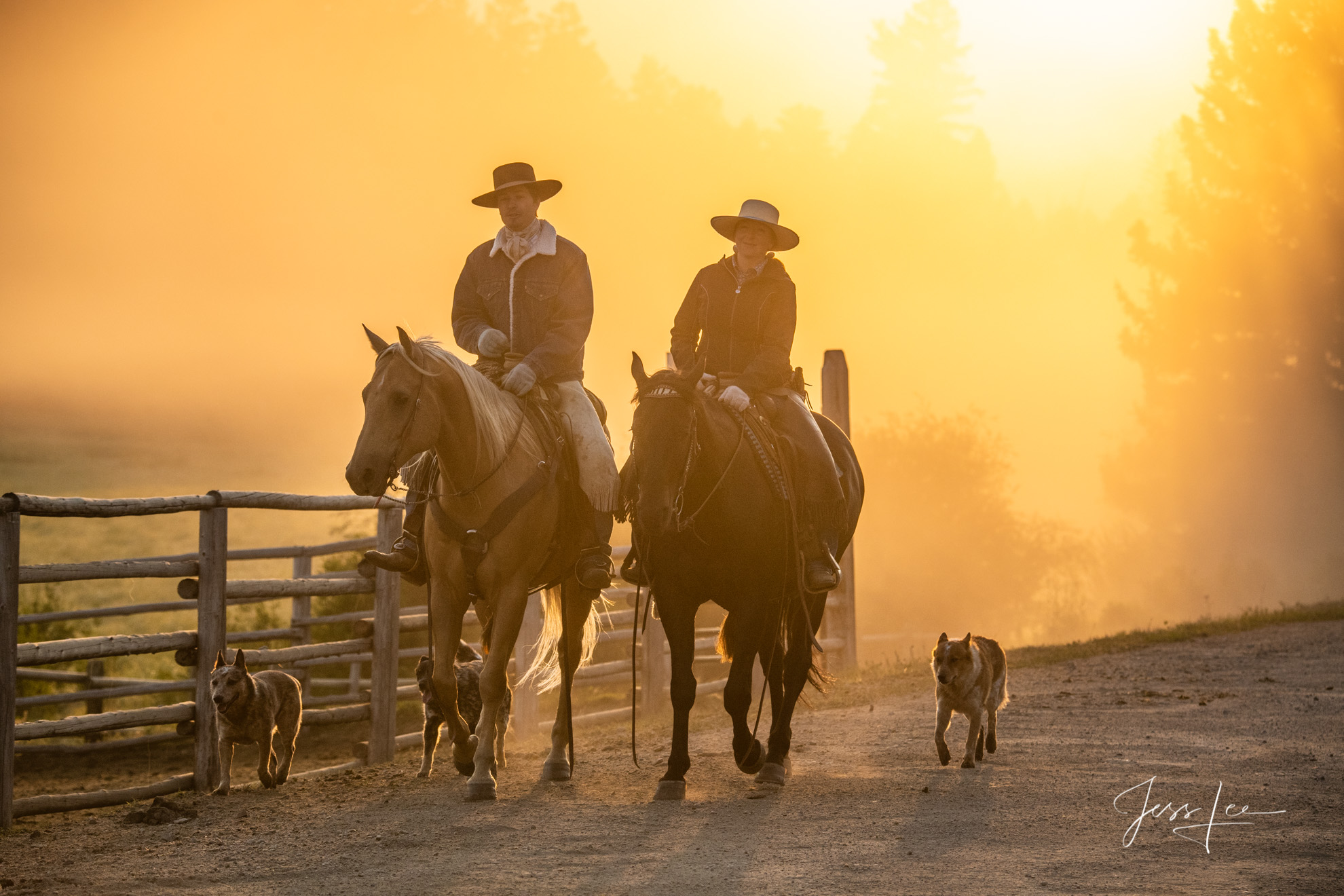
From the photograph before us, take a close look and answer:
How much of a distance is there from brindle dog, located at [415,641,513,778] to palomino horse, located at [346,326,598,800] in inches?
30.1

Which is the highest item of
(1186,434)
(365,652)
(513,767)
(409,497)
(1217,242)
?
(1217,242)

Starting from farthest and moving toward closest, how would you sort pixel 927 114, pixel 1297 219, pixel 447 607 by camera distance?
1. pixel 927 114
2. pixel 1297 219
3. pixel 447 607

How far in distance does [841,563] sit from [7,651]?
34.2ft

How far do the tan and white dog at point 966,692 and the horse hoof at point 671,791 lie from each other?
2.18 m

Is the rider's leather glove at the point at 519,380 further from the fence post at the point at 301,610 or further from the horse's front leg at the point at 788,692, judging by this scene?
the fence post at the point at 301,610

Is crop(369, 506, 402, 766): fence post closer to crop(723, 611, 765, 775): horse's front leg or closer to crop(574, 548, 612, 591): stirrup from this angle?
crop(574, 548, 612, 591): stirrup

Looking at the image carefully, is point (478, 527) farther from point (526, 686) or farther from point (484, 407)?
point (526, 686)

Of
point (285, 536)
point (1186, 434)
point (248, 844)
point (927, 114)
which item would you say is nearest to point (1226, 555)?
point (1186, 434)

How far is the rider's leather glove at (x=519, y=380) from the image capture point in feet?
24.5

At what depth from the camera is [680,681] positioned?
23.3ft

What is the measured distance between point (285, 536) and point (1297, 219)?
42691mm

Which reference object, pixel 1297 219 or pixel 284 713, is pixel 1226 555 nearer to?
pixel 1297 219

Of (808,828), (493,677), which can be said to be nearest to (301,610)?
(493,677)

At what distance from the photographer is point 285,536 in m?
54.0
